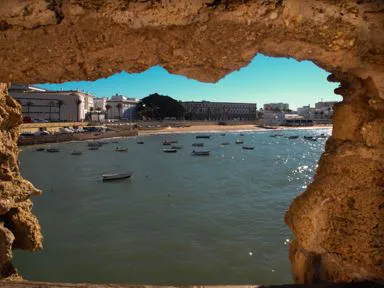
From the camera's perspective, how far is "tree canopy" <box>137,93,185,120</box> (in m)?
104

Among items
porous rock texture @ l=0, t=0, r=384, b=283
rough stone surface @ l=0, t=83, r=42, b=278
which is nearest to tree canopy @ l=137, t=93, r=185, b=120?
rough stone surface @ l=0, t=83, r=42, b=278

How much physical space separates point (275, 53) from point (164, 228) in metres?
13.1

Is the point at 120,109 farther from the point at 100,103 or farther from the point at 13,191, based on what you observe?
the point at 13,191

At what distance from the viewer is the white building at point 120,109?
114m

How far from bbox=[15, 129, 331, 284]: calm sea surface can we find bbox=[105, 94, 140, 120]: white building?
83.7m

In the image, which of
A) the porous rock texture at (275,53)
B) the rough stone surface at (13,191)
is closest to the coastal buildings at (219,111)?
the rough stone surface at (13,191)

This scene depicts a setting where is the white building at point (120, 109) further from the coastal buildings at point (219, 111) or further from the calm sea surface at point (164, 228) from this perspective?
the calm sea surface at point (164, 228)

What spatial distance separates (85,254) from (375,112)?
11511 mm

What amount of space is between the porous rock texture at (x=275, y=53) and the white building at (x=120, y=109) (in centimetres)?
11120

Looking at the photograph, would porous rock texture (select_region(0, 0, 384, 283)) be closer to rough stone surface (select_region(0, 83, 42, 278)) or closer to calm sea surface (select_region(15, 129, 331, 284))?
rough stone surface (select_region(0, 83, 42, 278))

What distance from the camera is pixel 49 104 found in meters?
78.9

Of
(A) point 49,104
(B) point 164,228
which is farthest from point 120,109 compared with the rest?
(B) point 164,228

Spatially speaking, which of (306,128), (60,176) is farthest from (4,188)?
(306,128)

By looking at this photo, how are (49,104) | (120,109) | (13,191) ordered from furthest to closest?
1. (120,109)
2. (49,104)
3. (13,191)
